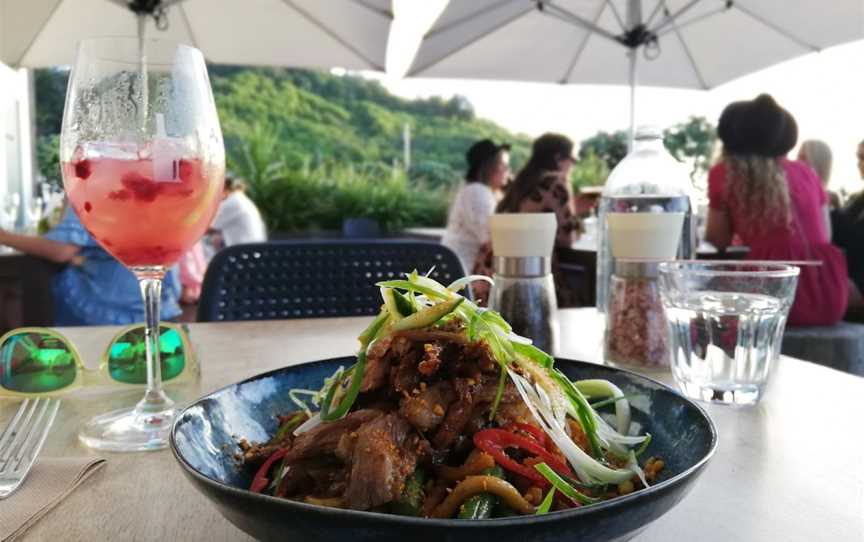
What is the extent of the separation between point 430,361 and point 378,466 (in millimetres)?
114

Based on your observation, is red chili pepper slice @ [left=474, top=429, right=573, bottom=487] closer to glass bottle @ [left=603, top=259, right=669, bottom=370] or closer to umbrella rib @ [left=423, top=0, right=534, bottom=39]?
glass bottle @ [left=603, top=259, right=669, bottom=370]

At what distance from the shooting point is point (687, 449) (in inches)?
22.9

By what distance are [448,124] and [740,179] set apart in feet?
40.0

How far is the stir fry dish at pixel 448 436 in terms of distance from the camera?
51 cm

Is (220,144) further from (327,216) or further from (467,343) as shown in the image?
(327,216)

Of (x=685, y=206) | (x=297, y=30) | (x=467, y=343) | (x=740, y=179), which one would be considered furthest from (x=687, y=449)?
(x=297, y=30)

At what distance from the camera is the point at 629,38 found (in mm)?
5000

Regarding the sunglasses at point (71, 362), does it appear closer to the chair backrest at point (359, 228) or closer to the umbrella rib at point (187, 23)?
the umbrella rib at point (187, 23)

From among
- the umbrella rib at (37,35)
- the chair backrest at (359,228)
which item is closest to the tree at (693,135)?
the chair backrest at (359,228)

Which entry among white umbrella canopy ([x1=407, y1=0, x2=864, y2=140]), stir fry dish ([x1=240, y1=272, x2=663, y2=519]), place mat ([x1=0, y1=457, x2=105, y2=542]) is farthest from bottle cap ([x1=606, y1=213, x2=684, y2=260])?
white umbrella canopy ([x1=407, y1=0, x2=864, y2=140])

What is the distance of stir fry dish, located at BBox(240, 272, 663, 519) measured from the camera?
51cm

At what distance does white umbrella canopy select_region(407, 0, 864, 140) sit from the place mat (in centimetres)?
487

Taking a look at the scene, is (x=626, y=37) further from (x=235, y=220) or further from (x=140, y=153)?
(x=140, y=153)

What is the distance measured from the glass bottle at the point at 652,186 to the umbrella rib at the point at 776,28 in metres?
4.31
